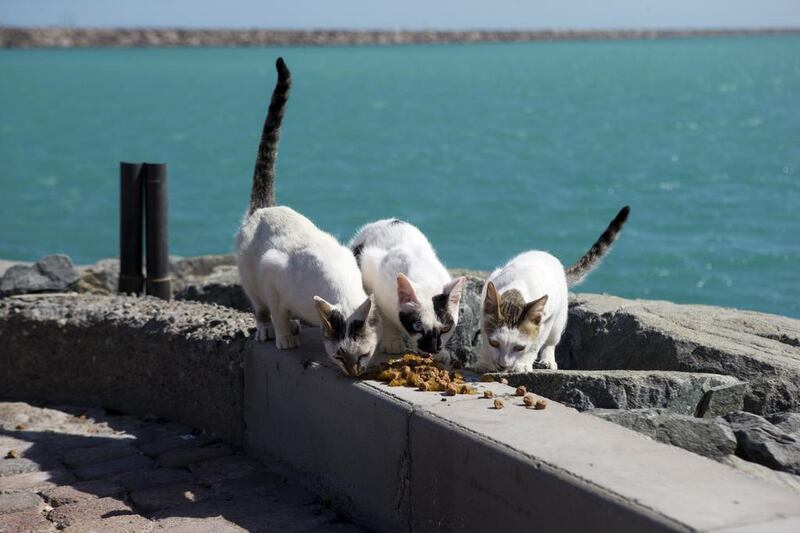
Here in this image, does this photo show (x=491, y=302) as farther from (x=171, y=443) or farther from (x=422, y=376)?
(x=171, y=443)

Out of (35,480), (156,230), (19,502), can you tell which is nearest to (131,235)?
(156,230)

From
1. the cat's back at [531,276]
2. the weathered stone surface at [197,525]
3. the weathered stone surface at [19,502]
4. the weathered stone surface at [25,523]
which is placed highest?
the cat's back at [531,276]

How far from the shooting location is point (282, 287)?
571 centimetres

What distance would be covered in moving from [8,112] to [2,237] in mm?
38754

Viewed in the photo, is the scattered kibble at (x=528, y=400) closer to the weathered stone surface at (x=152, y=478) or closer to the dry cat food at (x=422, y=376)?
the dry cat food at (x=422, y=376)

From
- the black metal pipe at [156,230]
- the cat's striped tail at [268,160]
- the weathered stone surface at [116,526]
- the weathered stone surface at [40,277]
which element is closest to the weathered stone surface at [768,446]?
the weathered stone surface at [116,526]

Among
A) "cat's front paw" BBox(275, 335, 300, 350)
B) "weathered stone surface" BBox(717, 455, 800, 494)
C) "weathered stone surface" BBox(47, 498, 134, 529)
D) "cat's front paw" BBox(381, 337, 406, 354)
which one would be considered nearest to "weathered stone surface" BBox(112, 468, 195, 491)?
"weathered stone surface" BBox(47, 498, 134, 529)

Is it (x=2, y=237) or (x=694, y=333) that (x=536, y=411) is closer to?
(x=694, y=333)

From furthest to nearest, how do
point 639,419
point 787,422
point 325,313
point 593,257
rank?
1. point 593,257
2. point 325,313
3. point 787,422
4. point 639,419

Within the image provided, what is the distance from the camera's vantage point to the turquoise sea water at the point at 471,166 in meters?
21.7

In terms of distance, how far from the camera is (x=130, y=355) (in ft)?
22.5

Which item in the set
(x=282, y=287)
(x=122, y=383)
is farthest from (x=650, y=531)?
(x=122, y=383)

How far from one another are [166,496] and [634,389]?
2.41 metres

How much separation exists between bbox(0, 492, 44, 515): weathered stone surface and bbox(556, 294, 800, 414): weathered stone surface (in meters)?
3.42
